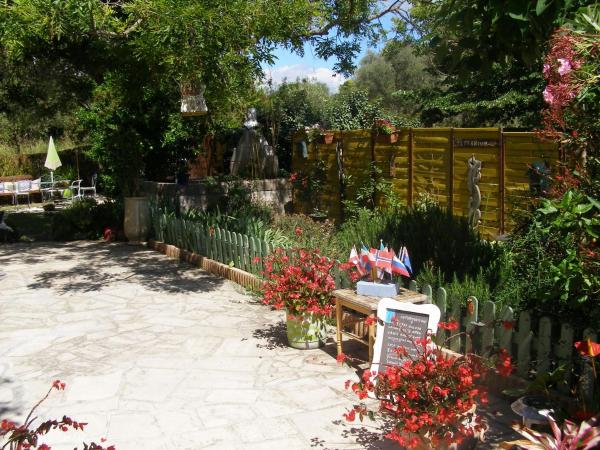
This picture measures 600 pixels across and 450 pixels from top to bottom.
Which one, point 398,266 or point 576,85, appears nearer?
point 576,85

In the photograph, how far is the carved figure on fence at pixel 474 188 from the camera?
31.2ft

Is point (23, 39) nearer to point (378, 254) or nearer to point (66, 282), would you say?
point (66, 282)

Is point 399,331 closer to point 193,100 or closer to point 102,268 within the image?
point 193,100

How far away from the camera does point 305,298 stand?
18.3 ft

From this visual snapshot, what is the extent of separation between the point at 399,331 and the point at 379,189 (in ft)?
22.7

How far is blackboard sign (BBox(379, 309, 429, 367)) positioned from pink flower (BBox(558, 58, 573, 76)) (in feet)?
6.67

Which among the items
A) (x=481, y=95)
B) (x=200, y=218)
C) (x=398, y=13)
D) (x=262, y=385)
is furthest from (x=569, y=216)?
(x=481, y=95)

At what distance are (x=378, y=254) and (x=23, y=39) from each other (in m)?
5.63


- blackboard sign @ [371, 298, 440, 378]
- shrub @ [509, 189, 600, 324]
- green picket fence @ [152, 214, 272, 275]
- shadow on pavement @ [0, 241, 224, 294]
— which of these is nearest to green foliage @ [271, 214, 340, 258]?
green picket fence @ [152, 214, 272, 275]

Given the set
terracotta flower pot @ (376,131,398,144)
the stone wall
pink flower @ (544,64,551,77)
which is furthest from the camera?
the stone wall

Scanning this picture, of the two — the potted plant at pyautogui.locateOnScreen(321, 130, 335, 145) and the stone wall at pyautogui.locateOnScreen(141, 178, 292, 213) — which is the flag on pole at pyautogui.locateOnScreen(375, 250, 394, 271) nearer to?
the stone wall at pyautogui.locateOnScreen(141, 178, 292, 213)

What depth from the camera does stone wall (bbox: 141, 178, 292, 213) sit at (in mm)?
12172

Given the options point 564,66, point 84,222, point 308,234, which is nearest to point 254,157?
point 84,222

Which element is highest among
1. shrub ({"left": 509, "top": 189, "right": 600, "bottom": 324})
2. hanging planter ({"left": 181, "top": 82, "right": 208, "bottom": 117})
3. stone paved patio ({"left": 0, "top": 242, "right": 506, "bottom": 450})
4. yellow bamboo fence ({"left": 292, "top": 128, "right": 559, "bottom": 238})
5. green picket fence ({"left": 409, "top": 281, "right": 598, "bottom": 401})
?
hanging planter ({"left": 181, "top": 82, "right": 208, "bottom": 117})
